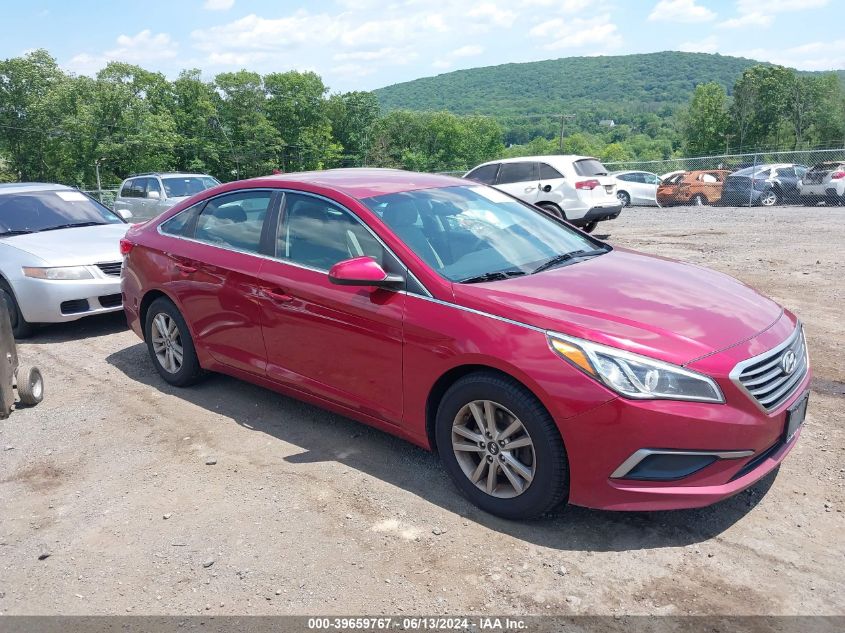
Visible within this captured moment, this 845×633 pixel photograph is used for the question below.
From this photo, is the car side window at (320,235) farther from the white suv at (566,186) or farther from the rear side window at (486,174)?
the rear side window at (486,174)

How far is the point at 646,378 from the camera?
300cm

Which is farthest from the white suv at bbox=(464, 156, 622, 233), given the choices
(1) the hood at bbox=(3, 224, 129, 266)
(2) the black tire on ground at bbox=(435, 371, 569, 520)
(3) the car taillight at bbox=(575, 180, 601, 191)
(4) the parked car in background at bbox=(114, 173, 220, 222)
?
(2) the black tire on ground at bbox=(435, 371, 569, 520)

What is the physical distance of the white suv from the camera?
46.5 feet

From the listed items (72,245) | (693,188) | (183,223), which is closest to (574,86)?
(693,188)

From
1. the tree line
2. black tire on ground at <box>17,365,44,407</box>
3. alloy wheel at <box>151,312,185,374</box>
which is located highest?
the tree line

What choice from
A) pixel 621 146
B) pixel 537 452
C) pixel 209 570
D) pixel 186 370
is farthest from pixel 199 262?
pixel 621 146

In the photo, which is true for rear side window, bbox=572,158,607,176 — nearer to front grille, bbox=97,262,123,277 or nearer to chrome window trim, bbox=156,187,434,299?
front grille, bbox=97,262,123,277

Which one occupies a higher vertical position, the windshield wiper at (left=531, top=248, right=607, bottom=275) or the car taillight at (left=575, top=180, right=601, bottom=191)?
the car taillight at (left=575, top=180, right=601, bottom=191)

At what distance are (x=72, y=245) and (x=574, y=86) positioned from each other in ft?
536

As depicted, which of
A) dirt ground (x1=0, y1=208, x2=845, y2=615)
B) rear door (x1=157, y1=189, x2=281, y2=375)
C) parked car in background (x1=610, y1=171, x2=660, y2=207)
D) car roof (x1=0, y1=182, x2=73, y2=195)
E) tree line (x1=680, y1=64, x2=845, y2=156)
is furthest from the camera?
tree line (x1=680, y1=64, x2=845, y2=156)

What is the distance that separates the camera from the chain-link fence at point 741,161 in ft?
75.8

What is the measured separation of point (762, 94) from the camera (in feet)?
283

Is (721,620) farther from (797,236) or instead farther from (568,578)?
(797,236)

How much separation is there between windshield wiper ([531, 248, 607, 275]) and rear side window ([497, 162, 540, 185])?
35.5 ft
